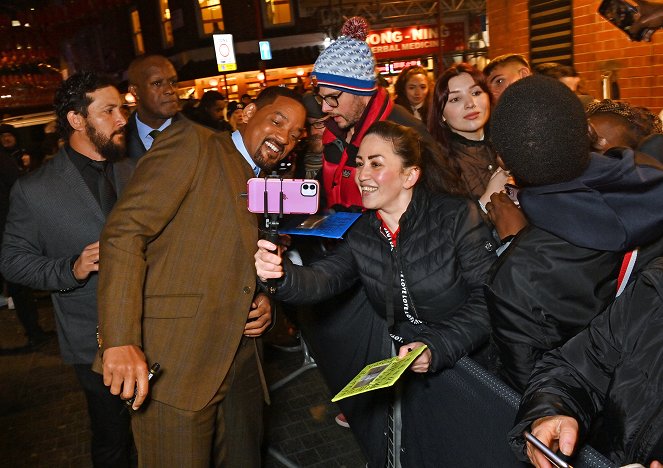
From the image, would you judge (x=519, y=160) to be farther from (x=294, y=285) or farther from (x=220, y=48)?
(x=220, y=48)

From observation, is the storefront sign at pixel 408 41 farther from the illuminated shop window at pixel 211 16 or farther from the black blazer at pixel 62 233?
the black blazer at pixel 62 233

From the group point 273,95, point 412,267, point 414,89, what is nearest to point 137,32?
point 414,89

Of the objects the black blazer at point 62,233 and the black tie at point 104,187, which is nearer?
the black blazer at point 62,233

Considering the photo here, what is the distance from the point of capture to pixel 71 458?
443 cm

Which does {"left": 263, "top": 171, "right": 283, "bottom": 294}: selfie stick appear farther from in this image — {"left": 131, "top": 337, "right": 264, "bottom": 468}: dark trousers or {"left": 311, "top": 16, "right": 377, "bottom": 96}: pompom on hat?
{"left": 311, "top": 16, "right": 377, "bottom": 96}: pompom on hat

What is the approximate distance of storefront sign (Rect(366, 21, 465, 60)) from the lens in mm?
24797

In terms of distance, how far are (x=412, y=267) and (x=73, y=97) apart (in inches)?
94.4

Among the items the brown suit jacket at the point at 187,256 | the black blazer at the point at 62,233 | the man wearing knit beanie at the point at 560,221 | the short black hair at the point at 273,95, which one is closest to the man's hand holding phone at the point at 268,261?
the brown suit jacket at the point at 187,256

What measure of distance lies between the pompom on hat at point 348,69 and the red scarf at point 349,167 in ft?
0.39

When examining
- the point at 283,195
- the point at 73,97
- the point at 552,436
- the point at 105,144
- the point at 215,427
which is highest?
the point at 73,97

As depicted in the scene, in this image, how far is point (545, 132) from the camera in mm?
1773

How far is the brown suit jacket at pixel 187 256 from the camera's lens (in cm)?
240

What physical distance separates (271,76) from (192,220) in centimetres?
2491

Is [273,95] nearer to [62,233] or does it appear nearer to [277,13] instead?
[62,233]
